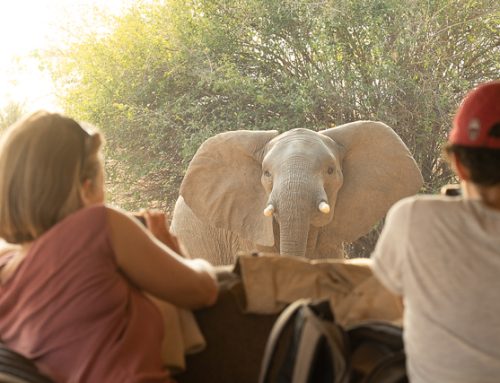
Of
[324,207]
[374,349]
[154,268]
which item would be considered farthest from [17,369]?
[324,207]

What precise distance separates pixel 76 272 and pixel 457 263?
80 centimetres

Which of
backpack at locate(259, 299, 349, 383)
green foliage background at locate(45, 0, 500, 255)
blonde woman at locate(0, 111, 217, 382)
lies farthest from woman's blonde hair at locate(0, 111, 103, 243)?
green foliage background at locate(45, 0, 500, 255)

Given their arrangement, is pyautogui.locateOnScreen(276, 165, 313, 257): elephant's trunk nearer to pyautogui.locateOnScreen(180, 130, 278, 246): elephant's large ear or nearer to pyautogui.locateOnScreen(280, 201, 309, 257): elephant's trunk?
pyautogui.locateOnScreen(280, 201, 309, 257): elephant's trunk

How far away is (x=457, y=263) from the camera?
195 cm

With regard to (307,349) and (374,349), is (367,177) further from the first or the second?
(307,349)

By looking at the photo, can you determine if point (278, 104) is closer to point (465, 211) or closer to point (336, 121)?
point (336, 121)

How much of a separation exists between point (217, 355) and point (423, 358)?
56 centimetres

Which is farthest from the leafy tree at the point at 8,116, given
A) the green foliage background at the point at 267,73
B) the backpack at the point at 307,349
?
the green foliage background at the point at 267,73

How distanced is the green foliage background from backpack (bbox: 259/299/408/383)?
946cm

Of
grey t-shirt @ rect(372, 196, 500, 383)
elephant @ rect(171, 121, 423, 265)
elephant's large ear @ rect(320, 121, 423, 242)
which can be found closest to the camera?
grey t-shirt @ rect(372, 196, 500, 383)

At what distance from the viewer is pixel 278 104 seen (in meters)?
12.2

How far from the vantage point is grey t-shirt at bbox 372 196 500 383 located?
6.31 ft

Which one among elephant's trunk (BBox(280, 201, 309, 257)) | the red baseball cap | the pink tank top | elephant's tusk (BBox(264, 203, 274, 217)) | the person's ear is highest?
the red baseball cap

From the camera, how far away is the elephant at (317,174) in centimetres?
758
